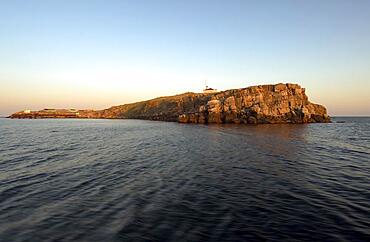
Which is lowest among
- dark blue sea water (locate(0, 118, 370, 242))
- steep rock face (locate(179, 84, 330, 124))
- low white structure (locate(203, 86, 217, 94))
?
dark blue sea water (locate(0, 118, 370, 242))

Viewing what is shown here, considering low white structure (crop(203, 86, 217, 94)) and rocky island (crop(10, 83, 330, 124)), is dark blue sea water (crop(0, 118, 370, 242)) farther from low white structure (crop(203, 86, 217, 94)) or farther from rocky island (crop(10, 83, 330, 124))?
low white structure (crop(203, 86, 217, 94))

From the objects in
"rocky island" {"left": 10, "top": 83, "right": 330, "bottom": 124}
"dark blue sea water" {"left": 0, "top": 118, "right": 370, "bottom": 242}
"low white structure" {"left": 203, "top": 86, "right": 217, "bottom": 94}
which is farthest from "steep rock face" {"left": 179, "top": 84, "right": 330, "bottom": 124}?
"dark blue sea water" {"left": 0, "top": 118, "right": 370, "bottom": 242}

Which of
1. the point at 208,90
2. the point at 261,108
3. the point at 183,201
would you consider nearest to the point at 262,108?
the point at 261,108

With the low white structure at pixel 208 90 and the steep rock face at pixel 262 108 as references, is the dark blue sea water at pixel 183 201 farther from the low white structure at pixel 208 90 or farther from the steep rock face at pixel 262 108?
the low white structure at pixel 208 90

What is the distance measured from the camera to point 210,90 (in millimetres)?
181375

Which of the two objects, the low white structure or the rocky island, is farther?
the low white structure

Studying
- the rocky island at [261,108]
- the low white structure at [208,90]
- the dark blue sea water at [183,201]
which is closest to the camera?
the dark blue sea water at [183,201]

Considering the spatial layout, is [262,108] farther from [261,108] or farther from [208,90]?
[208,90]

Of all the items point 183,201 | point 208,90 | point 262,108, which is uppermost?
point 208,90

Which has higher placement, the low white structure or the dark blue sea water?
the low white structure

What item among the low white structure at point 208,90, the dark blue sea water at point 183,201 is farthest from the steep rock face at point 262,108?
the dark blue sea water at point 183,201

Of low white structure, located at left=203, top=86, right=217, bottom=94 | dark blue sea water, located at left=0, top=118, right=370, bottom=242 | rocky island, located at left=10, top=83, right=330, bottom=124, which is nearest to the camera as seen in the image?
dark blue sea water, located at left=0, top=118, right=370, bottom=242

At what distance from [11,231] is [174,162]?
1654cm

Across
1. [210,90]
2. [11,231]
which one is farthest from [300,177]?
[210,90]
